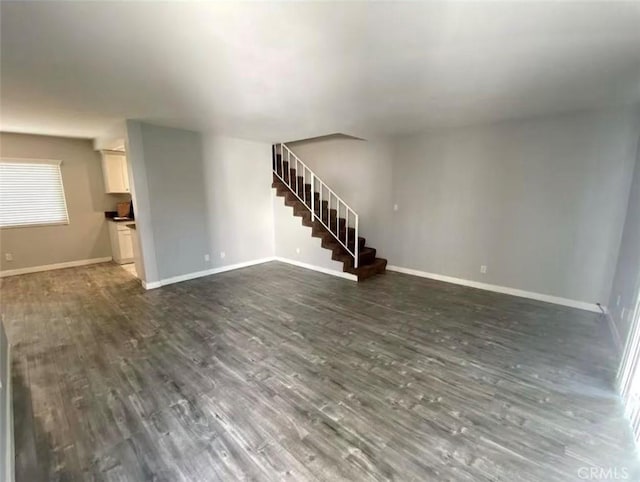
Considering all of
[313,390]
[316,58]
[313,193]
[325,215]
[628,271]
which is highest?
[316,58]

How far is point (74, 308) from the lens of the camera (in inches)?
153

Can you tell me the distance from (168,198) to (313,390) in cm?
396

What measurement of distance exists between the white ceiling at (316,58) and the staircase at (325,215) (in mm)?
2333

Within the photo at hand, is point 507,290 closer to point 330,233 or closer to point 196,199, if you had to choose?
point 330,233

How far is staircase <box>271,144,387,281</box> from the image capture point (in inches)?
206

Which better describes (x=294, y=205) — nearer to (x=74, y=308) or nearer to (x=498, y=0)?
(x=74, y=308)

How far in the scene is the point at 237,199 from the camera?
5.71 metres

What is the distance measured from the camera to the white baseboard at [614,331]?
2840 millimetres

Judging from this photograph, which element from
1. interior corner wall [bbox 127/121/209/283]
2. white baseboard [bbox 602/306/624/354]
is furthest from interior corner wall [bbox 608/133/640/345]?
interior corner wall [bbox 127/121/209/283]

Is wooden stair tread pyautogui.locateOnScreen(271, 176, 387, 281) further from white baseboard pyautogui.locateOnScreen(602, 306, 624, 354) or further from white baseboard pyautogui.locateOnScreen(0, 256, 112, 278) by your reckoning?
white baseboard pyautogui.locateOnScreen(0, 256, 112, 278)

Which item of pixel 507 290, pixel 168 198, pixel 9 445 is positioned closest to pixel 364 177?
pixel 507 290

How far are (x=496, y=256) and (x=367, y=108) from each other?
9.84ft

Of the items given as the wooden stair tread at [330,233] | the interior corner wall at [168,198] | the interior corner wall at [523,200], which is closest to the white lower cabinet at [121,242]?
the interior corner wall at [168,198]

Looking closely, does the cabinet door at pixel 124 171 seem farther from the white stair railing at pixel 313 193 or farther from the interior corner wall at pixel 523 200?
the interior corner wall at pixel 523 200
